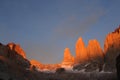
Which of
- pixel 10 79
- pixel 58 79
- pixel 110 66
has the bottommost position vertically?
pixel 10 79

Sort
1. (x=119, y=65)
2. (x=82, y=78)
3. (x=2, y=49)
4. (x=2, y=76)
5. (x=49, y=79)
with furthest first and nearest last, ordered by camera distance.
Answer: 1. (x=82, y=78)
2. (x=49, y=79)
3. (x=2, y=49)
4. (x=2, y=76)
5. (x=119, y=65)

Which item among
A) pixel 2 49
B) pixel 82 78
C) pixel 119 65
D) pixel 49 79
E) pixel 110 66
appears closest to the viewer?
pixel 119 65

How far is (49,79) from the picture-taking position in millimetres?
135500

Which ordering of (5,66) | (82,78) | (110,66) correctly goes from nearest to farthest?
1. (5,66)
2. (82,78)
3. (110,66)

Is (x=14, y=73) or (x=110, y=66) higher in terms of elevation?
(x=110, y=66)

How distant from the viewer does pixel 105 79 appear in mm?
142125

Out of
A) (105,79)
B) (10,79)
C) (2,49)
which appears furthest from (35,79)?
(105,79)

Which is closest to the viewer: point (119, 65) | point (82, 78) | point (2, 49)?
point (119, 65)

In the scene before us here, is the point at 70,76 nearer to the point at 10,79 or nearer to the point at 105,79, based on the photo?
the point at 105,79

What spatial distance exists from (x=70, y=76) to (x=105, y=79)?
18648 mm

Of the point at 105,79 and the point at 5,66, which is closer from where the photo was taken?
the point at 5,66

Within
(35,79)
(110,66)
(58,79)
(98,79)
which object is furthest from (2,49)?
(110,66)

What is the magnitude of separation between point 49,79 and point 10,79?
57193 mm

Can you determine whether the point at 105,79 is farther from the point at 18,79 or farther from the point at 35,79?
the point at 18,79
